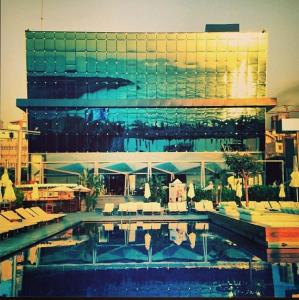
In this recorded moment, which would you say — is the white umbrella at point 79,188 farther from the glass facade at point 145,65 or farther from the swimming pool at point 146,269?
the swimming pool at point 146,269

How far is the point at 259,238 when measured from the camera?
1253cm

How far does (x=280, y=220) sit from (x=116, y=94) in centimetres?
2401

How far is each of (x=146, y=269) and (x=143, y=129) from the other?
27.6m

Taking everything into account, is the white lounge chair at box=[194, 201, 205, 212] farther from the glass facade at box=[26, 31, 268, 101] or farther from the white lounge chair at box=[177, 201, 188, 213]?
the glass facade at box=[26, 31, 268, 101]

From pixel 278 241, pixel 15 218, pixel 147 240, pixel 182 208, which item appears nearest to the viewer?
pixel 278 241

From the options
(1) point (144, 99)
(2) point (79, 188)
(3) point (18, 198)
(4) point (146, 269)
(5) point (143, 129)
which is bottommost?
(4) point (146, 269)

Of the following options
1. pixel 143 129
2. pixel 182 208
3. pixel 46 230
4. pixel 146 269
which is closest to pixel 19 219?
pixel 46 230

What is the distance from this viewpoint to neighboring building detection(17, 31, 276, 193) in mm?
36188

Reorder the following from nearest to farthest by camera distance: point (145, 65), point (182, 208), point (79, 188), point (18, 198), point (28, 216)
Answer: point (28, 216)
point (18, 198)
point (182, 208)
point (79, 188)
point (145, 65)

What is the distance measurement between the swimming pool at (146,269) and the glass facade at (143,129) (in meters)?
22.1

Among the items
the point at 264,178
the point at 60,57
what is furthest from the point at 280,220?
the point at 60,57

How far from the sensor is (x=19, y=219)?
16.5 m

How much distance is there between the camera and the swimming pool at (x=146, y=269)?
7.86 m

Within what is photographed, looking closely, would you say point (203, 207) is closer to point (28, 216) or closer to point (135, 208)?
point (135, 208)
